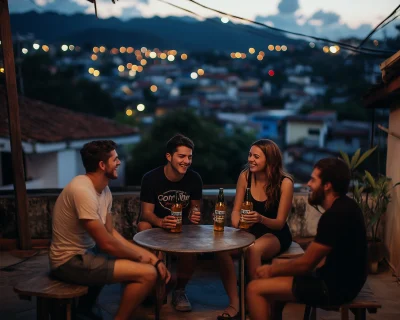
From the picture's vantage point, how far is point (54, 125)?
55.9ft

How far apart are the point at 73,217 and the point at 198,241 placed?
1028 millimetres

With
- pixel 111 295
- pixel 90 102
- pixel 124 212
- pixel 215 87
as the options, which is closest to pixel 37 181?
pixel 124 212

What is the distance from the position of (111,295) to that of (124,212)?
1730mm

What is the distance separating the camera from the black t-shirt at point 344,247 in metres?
3.10

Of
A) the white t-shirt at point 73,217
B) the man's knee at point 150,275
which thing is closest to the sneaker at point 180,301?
the man's knee at point 150,275

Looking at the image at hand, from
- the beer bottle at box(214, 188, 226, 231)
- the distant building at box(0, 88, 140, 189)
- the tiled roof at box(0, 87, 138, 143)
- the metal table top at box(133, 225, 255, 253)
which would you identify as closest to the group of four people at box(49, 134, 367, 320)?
the metal table top at box(133, 225, 255, 253)

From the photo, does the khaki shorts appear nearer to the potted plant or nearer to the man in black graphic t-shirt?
the man in black graphic t-shirt

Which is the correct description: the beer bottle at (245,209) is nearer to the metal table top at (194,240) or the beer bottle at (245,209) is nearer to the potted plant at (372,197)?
the metal table top at (194,240)

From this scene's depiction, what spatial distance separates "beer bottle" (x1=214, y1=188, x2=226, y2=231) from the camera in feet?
13.9

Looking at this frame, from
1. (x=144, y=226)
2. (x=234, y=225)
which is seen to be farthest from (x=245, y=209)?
(x=144, y=226)

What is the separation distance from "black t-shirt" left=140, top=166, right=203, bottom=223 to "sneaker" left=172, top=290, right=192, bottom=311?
A: 2.47ft

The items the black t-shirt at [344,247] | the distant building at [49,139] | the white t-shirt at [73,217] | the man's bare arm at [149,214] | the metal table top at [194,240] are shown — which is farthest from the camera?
the distant building at [49,139]

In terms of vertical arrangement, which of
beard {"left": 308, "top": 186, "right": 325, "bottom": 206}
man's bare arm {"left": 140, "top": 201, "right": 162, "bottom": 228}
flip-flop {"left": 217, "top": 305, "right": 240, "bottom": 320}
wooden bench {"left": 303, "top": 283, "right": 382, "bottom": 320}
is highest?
beard {"left": 308, "top": 186, "right": 325, "bottom": 206}

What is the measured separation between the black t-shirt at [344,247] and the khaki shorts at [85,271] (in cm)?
152
